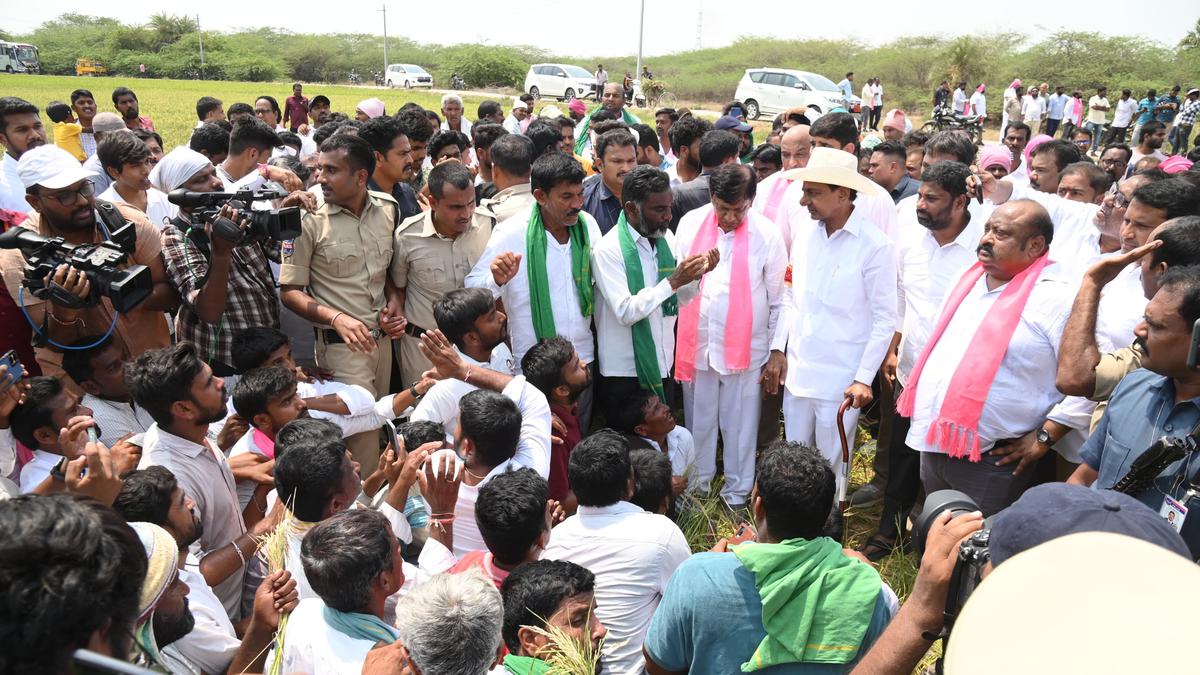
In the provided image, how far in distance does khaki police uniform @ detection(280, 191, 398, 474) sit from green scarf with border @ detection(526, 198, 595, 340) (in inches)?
29.5

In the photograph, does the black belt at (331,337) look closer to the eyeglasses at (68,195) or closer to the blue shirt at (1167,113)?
the eyeglasses at (68,195)

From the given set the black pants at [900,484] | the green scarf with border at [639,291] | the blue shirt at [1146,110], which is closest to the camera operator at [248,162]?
the green scarf with border at [639,291]

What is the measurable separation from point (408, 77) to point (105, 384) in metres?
43.5

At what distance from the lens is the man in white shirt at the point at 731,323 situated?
4484mm

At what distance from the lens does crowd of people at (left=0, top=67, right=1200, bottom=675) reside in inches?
76.3

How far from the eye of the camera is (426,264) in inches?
170

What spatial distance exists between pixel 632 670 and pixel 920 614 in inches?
46.0

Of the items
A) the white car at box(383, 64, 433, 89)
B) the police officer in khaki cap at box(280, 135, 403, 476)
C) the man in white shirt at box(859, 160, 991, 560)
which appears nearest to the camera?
the police officer in khaki cap at box(280, 135, 403, 476)

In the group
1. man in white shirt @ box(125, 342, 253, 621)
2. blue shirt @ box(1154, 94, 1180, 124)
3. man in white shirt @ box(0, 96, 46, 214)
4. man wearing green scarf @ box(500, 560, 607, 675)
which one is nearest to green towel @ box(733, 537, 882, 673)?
man wearing green scarf @ box(500, 560, 607, 675)

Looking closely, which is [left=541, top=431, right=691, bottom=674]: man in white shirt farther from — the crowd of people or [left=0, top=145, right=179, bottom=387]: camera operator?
[left=0, top=145, right=179, bottom=387]: camera operator

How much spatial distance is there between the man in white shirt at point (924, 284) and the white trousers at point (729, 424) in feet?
2.43

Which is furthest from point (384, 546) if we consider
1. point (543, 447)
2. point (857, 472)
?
point (857, 472)

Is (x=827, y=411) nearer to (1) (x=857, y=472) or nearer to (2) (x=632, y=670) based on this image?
(1) (x=857, y=472)

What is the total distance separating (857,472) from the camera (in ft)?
17.3
